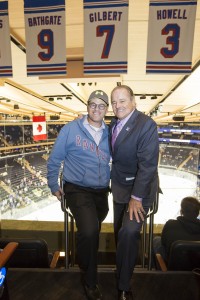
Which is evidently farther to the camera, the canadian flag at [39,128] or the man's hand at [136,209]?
the canadian flag at [39,128]

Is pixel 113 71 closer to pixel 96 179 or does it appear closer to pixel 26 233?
pixel 96 179

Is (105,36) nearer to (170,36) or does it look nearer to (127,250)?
(170,36)

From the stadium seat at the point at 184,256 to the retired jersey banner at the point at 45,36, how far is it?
208cm

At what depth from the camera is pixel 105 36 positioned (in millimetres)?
2369

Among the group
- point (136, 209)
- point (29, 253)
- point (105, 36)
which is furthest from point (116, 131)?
point (29, 253)

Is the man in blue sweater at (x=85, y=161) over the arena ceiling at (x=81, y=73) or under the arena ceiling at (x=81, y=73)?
under

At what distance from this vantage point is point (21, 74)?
12.5 feet

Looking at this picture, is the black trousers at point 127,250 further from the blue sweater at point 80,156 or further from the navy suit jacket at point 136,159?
the blue sweater at point 80,156

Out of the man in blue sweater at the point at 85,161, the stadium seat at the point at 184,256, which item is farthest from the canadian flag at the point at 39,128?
the stadium seat at the point at 184,256

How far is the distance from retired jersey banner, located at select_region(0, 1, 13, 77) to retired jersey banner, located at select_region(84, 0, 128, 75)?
0.76 metres

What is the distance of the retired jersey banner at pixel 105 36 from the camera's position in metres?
2.21

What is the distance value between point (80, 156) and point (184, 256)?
1.29 metres

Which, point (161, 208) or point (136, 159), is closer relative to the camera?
point (136, 159)

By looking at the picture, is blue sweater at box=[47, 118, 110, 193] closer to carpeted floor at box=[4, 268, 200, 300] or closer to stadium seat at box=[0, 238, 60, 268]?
stadium seat at box=[0, 238, 60, 268]
